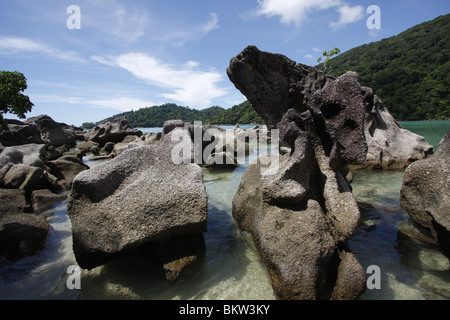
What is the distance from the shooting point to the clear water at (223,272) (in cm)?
313

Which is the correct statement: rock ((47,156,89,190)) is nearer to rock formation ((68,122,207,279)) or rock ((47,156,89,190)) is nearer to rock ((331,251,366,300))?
rock formation ((68,122,207,279))

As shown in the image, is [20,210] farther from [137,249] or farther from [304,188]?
[304,188]

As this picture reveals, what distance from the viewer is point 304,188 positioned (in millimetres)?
3549

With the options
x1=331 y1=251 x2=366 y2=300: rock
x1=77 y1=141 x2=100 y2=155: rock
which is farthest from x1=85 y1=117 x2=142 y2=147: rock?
x1=331 y1=251 x2=366 y2=300: rock

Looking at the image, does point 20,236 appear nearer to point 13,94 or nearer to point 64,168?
point 13,94

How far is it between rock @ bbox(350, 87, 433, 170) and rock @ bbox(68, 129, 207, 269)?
895 cm

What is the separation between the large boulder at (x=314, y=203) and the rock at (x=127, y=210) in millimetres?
1133

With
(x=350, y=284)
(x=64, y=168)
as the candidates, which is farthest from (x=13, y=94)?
(x=350, y=284)

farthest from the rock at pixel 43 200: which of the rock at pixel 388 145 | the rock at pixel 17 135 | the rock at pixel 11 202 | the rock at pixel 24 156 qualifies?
the rock at pixel 388 145

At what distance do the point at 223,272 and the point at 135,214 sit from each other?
1.67 metres

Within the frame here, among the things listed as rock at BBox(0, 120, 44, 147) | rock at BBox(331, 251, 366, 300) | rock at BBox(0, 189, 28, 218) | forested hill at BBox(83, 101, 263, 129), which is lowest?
rock at BBox(331, 251, 366, 300)

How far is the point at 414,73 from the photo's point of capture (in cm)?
6419

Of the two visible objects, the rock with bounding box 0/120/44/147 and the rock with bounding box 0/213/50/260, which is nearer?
the rock with bounding box 0/213/50/260

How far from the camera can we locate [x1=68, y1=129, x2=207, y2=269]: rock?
3.24m
